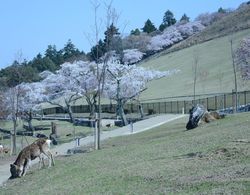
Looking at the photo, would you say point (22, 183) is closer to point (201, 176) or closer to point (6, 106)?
point (201, 176)

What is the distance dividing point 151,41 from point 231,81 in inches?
2171

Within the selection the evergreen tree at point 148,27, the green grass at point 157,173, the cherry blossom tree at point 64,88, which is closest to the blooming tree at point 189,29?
the evergreen tree at point 148,27

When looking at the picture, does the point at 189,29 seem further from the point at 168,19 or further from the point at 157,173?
the point at 157,173

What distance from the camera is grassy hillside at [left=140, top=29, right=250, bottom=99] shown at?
81.9 metres

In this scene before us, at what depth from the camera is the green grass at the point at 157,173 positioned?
11492 mm

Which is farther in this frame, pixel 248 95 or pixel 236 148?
pixel 248 95

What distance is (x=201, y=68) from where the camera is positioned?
94.0m

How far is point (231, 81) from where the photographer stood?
258 feet

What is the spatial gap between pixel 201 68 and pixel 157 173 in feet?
267

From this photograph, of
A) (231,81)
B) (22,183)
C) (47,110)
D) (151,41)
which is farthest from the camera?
(151,41)

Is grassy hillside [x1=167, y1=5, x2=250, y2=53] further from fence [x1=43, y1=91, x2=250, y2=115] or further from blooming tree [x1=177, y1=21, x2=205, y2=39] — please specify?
fence [x1=43, y1=91, x2=250, y2=115]

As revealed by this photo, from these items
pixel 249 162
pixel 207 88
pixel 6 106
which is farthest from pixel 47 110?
pixel 249 162

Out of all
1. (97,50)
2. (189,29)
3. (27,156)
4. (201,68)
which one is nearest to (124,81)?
(97,50)

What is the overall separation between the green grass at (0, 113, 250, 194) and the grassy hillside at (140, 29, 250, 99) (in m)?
52.3
